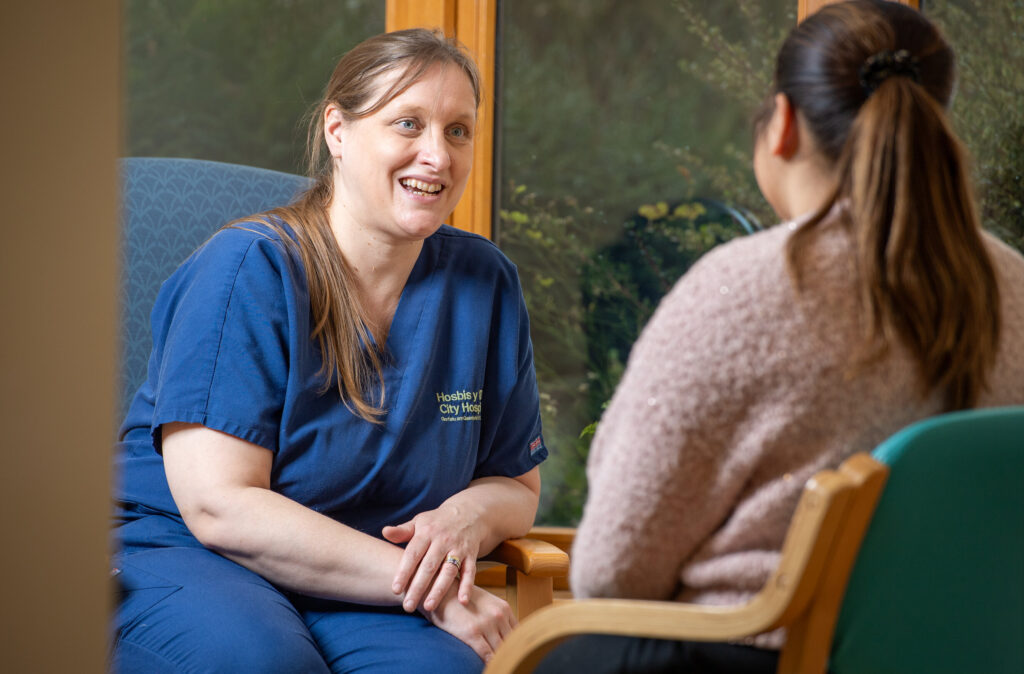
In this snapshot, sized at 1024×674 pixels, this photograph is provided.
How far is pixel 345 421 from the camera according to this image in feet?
4.60

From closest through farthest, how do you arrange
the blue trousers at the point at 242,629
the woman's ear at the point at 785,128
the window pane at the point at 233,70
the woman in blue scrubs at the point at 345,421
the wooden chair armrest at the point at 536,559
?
1. the woman's ear at the point at 785,128
2. the blue trousers at the point at 242,629
3. the woman in blue scrubs at the point at 345,421
4. the wooden chair armrest at the point at 536,559
5. the window pane at the point at 233,70

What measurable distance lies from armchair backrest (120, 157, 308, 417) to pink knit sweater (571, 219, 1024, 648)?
1.08m

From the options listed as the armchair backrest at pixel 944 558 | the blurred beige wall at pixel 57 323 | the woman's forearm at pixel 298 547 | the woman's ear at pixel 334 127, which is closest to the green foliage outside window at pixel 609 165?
the woman's ear at pixel 334 127

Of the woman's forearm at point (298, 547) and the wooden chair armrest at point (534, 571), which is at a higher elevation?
the woman's forearm at point (298, 547)

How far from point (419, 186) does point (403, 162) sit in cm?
5

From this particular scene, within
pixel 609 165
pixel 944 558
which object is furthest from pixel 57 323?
pixel 609 165

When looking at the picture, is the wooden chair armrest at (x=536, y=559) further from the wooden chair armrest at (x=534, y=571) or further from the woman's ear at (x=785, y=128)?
the woman's ear at (x=785, y=128)

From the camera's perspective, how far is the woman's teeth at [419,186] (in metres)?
1.52

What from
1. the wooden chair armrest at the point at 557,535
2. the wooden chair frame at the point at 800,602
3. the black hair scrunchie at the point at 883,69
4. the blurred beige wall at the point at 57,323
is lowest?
the wooden chair armrest at the point at 557,535

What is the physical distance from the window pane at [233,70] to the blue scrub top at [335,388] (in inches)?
37.2

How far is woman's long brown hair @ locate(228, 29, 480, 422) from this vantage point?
142 cm

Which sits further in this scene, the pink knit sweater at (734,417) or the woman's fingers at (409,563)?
the woman's fingers at (409,563)

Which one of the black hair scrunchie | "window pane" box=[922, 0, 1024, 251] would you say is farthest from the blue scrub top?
"window pane" box=[922, 0, 1024, 251]

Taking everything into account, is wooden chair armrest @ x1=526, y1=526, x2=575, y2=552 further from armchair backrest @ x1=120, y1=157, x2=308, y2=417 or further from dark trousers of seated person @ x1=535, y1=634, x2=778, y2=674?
dark trousers of seated person @ x1=535, y1=634, x2=778, y2=674
